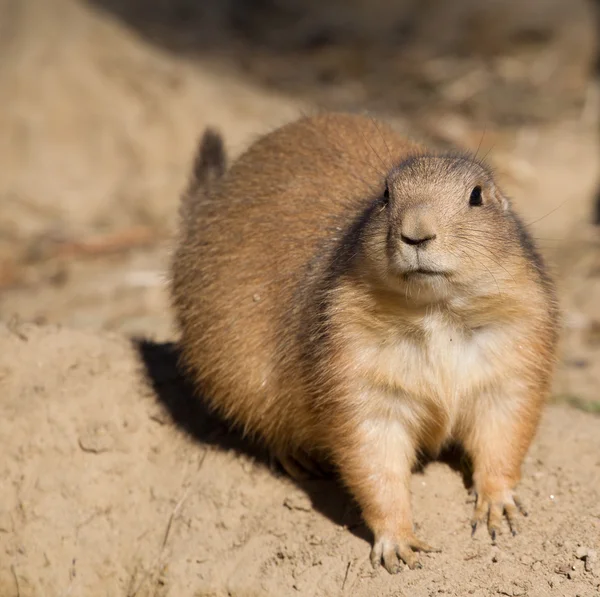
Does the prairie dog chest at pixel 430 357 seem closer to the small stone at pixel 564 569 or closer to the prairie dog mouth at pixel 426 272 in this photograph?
the prairie dog mouth at pixel 426 272

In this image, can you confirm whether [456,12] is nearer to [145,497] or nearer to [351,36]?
[351,36]

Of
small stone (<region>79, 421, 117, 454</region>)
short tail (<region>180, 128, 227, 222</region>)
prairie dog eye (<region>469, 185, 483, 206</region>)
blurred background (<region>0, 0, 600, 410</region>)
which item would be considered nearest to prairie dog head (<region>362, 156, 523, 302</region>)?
prairie dog eye (<region>469, 185, 483, 206</region>)

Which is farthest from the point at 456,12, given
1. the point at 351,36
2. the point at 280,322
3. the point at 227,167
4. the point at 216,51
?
the point at 280,322

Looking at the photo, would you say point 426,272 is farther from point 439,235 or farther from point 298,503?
point 298,503

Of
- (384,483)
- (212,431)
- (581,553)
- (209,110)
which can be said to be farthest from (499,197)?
(209,110)

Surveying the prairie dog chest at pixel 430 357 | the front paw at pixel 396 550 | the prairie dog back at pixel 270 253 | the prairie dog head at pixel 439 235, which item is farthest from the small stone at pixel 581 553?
the prairie dog back at pixel 270 253

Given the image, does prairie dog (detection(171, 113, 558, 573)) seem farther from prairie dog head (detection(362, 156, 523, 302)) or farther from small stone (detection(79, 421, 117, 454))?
small stone (detection(79, 421, 117, 454))

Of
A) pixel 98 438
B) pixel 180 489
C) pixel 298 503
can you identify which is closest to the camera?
pixel 298 503
